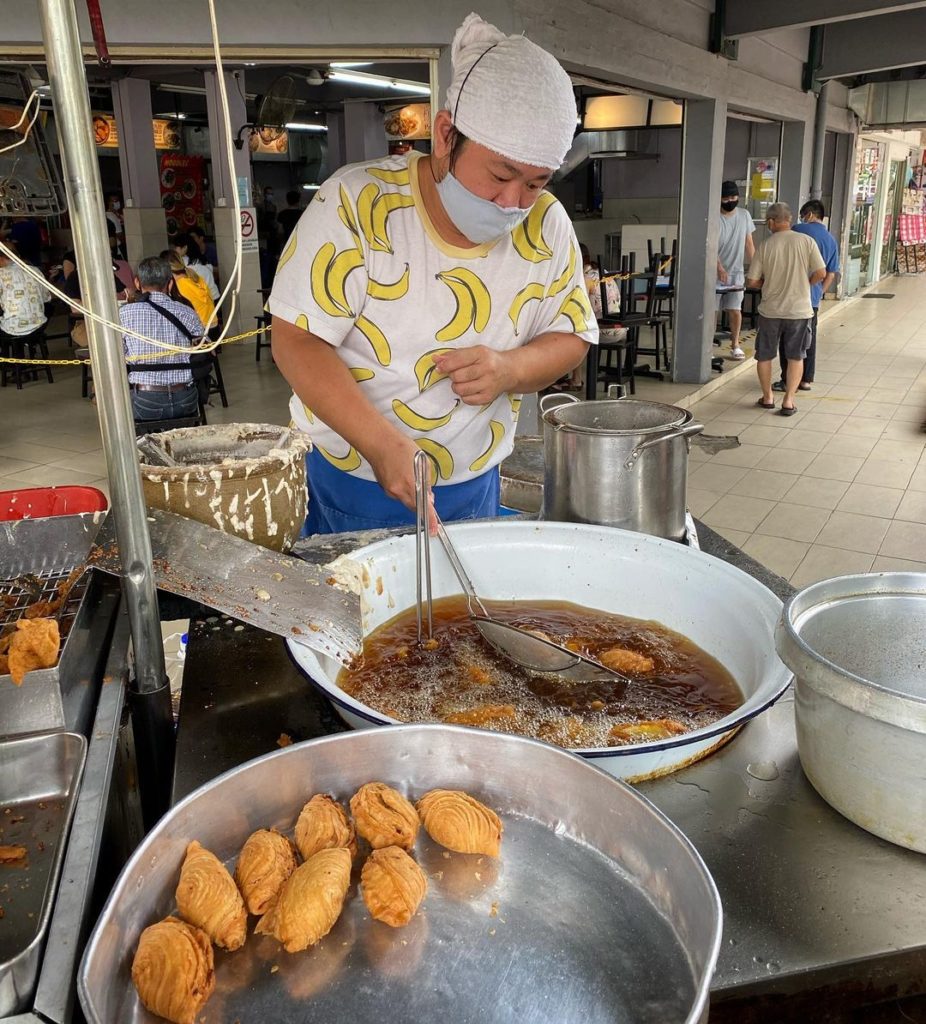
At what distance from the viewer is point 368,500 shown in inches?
79.2

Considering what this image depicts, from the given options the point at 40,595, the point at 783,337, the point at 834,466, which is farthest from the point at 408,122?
the point at 40,595

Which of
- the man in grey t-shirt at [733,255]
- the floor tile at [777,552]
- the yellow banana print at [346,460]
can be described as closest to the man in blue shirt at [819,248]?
the man in grey t-shirt at [733,255]

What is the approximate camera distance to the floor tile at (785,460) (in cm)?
611

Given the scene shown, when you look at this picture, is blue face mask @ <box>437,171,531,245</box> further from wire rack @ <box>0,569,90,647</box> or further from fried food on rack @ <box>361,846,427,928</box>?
fried food on rack @ <box>361,846,427,928</box>

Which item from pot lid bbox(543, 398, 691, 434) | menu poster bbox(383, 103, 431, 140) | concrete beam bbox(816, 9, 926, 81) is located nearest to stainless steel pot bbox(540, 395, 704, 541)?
pot lid bbox(543, 398, 691, 434)

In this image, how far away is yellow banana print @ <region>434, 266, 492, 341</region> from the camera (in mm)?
1831

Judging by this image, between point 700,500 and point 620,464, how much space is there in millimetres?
4045

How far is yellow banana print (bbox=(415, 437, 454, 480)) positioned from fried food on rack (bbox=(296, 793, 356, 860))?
1.11 meters

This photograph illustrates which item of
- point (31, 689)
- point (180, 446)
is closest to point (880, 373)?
point (180, 446)

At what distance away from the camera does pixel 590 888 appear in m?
0.89

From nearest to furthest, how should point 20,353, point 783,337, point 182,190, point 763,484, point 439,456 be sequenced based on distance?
point 439,456 → point 763,484 → point 783,337 → point 20,353 → point 182,190

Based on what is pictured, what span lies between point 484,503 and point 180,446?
2.44ft

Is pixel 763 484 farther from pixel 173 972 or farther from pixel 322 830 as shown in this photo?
pixel 173 972

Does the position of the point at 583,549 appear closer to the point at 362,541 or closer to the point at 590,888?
the point at 362,541
